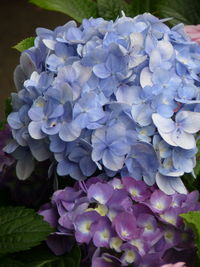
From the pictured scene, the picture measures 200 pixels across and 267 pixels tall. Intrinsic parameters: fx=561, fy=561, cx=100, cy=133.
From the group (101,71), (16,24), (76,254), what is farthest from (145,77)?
(16,24)

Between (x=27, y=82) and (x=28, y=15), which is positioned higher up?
(x=27, y=82)

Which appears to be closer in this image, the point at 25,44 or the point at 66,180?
the point at 66,180

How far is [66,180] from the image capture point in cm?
56

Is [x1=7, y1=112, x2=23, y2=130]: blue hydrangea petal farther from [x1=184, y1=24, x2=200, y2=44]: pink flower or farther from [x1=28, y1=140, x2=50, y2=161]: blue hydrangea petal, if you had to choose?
[x1=184, y1=24, x2=200, y2=44]: pink flower

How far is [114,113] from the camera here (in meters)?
0.49

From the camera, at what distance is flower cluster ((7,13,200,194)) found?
486 mm

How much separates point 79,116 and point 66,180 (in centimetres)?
10

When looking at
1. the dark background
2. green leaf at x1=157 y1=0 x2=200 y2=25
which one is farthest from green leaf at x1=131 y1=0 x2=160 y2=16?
the dark background

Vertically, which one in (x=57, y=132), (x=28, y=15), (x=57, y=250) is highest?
(x=57, y=132)

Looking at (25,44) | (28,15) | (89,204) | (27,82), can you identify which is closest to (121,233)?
(89,204)

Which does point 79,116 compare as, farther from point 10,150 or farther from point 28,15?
point 28,15

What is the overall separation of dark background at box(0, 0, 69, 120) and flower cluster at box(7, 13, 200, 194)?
1.78 meters

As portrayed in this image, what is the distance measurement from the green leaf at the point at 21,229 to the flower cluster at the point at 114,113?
40 mm

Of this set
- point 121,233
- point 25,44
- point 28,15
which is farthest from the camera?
Result: point 28,15
